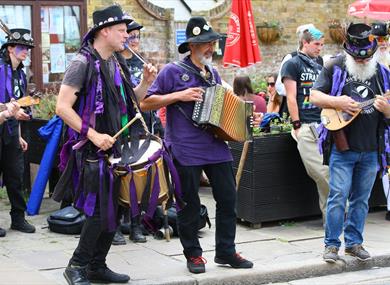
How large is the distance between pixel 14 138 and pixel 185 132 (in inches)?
92.3

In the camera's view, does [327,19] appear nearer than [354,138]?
No

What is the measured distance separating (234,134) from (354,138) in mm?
1048

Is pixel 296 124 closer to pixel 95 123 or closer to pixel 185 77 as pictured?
pixel 185 77

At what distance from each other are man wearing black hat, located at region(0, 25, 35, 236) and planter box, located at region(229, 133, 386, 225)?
221 centimetres

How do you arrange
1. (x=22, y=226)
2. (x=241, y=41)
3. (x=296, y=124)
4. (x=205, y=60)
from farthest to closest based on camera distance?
1. (x=241, y=41)
2. (x=296, y=124)
3. (x=22, y=226)
4. (x=205, y=60)

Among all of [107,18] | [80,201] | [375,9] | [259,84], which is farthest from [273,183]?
[259,84]

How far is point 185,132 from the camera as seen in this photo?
250 inches

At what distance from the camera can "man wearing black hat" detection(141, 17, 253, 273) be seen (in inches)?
249

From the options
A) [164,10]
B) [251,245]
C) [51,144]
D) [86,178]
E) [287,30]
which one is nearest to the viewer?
A: [86,178]

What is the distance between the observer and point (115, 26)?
5.73m

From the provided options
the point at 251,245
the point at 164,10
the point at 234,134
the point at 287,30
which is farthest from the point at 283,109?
the point at 287,30

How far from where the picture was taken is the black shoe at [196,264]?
6.33 m

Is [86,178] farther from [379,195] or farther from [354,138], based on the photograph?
[379,195]

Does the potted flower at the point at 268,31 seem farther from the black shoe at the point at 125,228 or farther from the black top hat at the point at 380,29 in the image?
the black shoe at the point at 125,228
